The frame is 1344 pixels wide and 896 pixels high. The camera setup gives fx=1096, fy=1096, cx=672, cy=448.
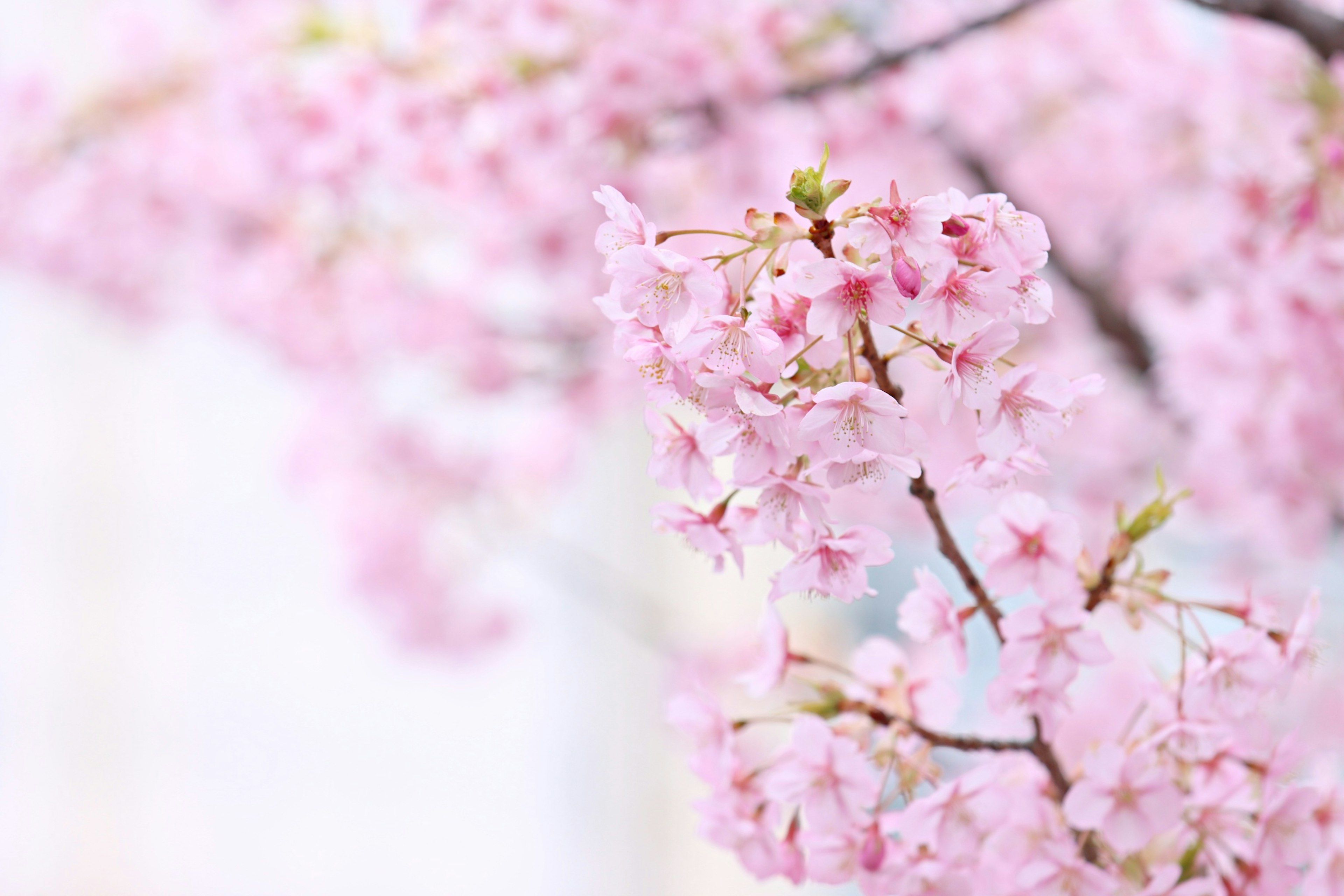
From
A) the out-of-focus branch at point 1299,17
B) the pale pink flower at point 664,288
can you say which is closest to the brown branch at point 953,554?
the pale pink flower at point 664,288

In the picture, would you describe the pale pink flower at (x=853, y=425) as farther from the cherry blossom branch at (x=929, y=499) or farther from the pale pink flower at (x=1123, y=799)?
the pale pink flower at (x=1123, y=799)

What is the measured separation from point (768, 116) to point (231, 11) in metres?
0.59

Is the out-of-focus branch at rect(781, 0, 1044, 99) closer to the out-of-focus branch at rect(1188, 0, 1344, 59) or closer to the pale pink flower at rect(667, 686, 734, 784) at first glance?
the out-of-focus branch at rect(1188, 0, 1344, 59)

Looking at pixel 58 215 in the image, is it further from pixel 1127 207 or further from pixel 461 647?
pixel 1127 207

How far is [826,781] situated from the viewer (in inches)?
16.6

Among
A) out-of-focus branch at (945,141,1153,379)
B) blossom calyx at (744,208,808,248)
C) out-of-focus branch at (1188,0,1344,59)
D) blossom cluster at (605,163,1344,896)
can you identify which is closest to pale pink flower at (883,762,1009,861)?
blossom cluster at (605,163,1344,896)

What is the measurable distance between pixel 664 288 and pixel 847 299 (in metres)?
0.06

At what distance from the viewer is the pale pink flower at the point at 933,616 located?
419 millimetres

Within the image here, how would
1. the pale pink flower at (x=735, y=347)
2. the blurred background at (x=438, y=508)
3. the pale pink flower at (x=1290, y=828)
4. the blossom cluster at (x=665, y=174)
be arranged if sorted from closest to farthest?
the pale pink flower at (x=735, y=347) < the pale pink flower at (x=1290, y=828) < the blossom cluster at (x=665, y=174) < the blurred background at (x=438, y=508)

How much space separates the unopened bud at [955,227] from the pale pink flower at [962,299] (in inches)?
0.4

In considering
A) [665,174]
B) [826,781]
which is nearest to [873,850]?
[826,781]

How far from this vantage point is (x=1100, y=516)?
1104 mm

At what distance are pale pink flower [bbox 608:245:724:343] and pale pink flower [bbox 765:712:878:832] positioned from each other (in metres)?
0.17

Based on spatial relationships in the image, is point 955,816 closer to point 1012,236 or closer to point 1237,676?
point 1237,676
